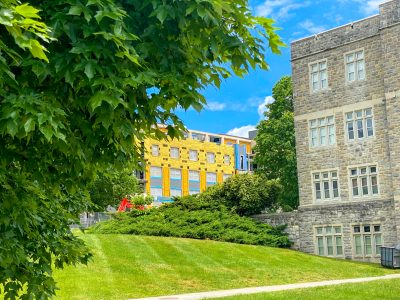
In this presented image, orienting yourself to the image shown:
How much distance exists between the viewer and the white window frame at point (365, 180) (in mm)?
31858

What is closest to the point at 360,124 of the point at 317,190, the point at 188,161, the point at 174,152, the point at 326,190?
the point at 326,190

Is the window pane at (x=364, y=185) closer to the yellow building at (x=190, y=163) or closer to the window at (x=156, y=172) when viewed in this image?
the yellow building at (x=190, y=163)

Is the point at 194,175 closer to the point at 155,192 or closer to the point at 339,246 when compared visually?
the point at 155,192

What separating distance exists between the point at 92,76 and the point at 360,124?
29890mm

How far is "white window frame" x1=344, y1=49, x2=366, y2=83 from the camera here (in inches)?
1298

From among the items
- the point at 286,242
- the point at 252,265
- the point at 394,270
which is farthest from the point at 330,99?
the point at 252,265

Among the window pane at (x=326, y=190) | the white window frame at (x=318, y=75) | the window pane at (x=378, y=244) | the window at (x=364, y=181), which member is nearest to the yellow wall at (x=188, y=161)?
the white window frame at (x=318, y=75)

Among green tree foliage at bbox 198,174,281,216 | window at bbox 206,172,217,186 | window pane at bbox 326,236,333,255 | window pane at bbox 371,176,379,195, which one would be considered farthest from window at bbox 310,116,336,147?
window at bbox 206,172,217,186

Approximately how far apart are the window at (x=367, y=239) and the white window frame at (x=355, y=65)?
26.9ft

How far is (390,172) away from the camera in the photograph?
3120 centimetres

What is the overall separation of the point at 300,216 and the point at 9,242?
95.7ft

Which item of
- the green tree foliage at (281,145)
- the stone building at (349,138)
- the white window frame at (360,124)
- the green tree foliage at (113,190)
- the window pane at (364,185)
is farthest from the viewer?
the green tree foliage at (113,190)

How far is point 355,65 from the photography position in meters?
33.2

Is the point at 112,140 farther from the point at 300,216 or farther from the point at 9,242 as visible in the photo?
the point at 300,216
